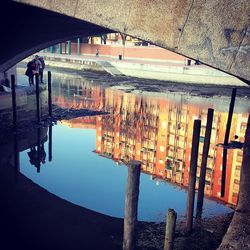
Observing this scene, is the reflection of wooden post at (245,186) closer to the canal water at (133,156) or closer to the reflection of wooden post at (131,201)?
the reflection of wooden post at (131,201)

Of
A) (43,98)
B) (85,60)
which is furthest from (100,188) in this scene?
(85,60)

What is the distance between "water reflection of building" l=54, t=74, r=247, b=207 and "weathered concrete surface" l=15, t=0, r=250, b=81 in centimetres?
680

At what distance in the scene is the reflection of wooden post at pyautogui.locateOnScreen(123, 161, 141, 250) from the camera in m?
5.77

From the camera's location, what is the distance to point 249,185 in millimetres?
6480

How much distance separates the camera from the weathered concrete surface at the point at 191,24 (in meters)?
5.09

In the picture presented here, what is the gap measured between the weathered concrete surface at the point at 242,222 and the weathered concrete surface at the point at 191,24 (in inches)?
92.4

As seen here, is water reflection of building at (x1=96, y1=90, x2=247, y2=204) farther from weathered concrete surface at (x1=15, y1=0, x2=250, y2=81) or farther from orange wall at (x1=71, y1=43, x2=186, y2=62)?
orange wall at (x1=71, y1=43, x2=186, y2=62)

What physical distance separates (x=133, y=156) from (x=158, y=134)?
3042mm

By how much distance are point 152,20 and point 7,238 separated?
644cm

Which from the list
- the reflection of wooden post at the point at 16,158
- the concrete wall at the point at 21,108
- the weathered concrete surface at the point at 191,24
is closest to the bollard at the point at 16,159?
the reflection of wooden post at the point at 16,158

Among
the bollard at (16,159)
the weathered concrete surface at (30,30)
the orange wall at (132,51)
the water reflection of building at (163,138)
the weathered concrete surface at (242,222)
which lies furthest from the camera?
the orange wall at (132,51)

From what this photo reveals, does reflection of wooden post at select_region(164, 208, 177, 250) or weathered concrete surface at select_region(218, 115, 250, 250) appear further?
weathered concrete surface at select_region(218, 115, 250, 250)

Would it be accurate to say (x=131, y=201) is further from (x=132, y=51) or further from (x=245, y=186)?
(x=132, y=51)

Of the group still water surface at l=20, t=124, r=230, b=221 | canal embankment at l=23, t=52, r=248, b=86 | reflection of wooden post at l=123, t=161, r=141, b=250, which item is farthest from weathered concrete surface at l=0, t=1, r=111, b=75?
canal embankment at l=23, t=52, r=248, b=86
